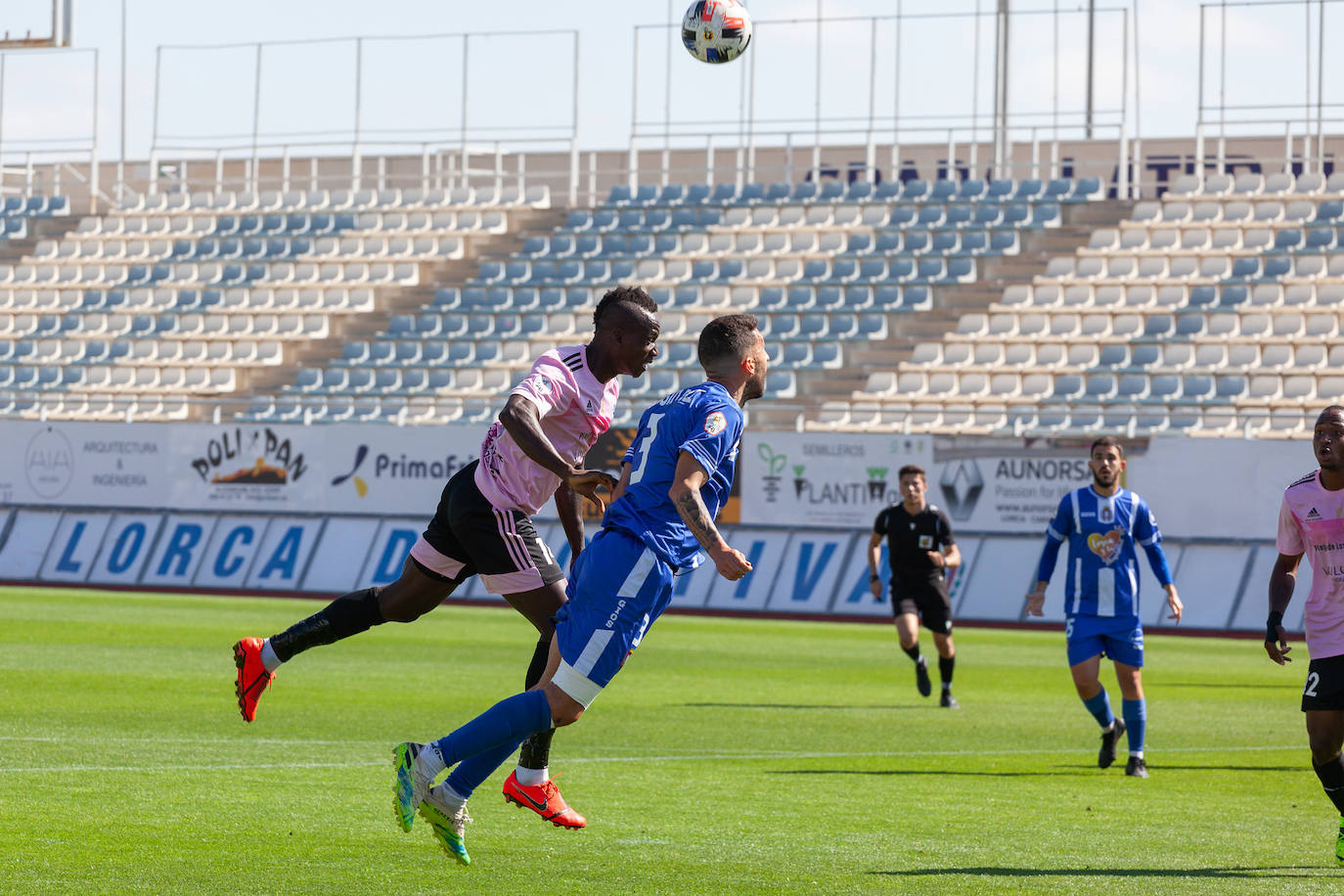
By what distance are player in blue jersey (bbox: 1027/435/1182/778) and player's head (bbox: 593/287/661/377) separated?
494 cm

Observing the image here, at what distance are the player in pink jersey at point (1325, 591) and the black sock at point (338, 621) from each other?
427 centimetres

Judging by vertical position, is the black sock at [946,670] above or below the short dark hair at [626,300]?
below

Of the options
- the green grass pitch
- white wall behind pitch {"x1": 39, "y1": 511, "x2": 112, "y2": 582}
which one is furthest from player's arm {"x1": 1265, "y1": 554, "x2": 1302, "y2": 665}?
white wall behind pitch {"x1": 39, "y1": 511, "x2": 112, "y2": 582}

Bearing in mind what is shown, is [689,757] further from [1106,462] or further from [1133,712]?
[1106,462]

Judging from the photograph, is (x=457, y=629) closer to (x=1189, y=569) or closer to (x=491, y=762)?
(x=1189, y=569)

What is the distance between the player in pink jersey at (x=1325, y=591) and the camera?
8.38 metres

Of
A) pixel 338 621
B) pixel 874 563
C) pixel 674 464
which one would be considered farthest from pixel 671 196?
pixel 674 464

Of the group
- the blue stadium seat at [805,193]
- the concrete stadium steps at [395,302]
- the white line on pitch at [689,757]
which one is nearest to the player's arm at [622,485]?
the white line on pitch at [689,757]

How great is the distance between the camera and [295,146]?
1796 inches

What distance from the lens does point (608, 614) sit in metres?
7.00

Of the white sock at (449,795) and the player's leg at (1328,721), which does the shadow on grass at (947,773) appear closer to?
the player's leg at (1328,721)

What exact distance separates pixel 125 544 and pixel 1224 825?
25.7 metres

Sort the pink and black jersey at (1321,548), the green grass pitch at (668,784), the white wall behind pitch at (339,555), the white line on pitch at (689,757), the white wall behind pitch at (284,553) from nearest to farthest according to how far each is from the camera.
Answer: the green grass pitch at (668,784) < the pink and black jersey at (1321,548) < the white line on pitch at (689,757) < the white wall behind pitch at (339,555) < the white wall behind pitch at (284,553)

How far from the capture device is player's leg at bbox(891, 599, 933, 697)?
16625mm
